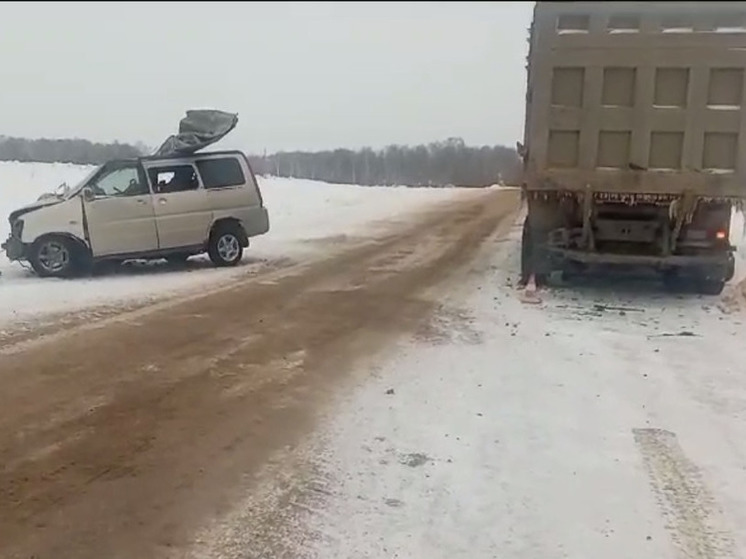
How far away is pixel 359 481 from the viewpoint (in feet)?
14.8

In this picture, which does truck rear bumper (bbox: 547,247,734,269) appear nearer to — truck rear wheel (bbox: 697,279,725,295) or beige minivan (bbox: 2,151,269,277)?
truck rear wheel (bbox: 697,279,725,295)

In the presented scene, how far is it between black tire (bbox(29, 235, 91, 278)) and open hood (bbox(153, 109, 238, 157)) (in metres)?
2.10

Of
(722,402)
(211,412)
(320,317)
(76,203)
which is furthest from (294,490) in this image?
(76,203)

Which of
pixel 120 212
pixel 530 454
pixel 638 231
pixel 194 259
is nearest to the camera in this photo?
pixel 530 454

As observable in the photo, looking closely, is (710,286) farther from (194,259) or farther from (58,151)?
(58,151)

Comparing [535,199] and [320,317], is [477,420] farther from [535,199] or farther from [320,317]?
[535,199]

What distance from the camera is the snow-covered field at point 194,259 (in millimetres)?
10074

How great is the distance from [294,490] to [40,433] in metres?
1.80

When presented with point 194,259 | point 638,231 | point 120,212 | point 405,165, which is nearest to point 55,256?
point 120,212

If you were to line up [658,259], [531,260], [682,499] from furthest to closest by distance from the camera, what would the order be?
[531,260], [658,259], [682,499]

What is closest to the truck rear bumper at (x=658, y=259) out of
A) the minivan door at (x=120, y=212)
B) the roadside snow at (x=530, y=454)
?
the roadside snow at (x=530, y=454)

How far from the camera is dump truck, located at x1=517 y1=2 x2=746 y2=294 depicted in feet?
30.6

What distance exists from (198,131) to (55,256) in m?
3.08

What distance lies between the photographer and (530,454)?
491 centimetres
